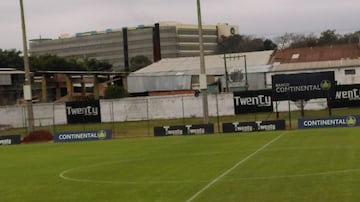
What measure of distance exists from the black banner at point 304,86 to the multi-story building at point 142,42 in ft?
341

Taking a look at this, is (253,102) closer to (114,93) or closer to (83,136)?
(83,136)

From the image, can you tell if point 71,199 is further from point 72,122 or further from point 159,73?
point 159,73

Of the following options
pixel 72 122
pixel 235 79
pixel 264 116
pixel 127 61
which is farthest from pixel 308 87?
pixel 127 61

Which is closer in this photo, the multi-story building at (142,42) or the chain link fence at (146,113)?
the chain link fence at (146,113)

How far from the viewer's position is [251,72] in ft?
307

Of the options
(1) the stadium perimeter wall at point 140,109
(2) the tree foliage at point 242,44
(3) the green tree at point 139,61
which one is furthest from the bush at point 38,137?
(3) the green tree at point 139,61

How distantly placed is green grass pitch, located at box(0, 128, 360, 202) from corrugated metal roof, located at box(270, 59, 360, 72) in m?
57.5

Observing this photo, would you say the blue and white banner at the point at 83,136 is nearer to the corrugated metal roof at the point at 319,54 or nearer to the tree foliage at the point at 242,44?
the corrugated metal roof at the point at 319,54

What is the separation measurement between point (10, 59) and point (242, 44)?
5908 centimetres

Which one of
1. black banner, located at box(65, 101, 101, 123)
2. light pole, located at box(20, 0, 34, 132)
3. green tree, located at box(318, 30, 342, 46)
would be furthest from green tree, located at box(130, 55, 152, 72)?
light pole, located at box(20, 0, 34, 132)

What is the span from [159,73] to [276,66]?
20.5 meters

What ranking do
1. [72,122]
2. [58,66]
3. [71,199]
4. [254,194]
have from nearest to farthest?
[254,194] → [71,199] → [72,122] → [58,66]

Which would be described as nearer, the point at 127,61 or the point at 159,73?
the point at 159,73

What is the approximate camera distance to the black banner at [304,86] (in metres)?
50.0
